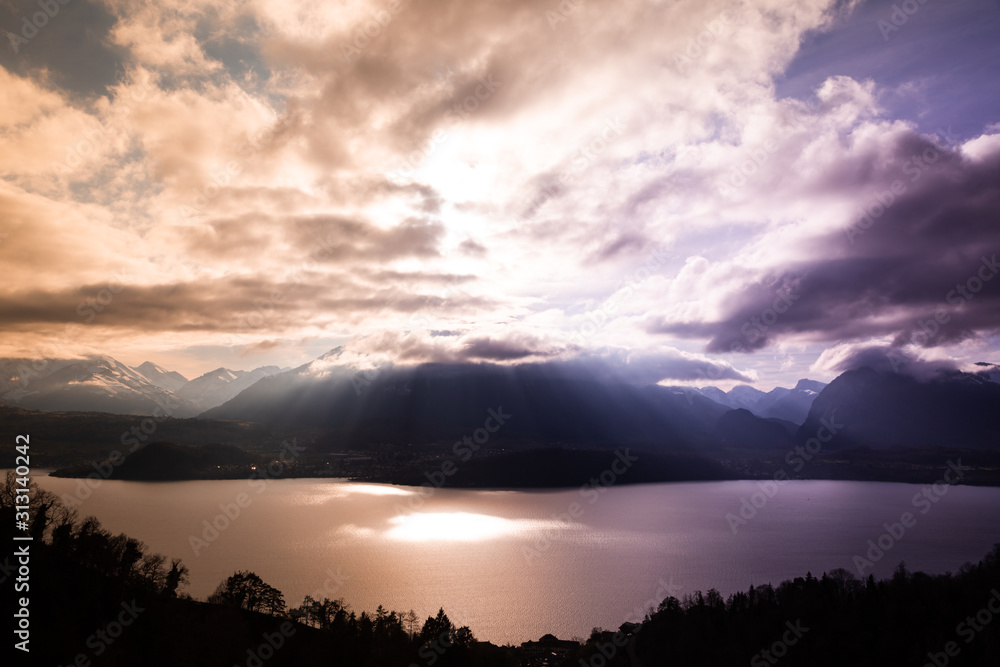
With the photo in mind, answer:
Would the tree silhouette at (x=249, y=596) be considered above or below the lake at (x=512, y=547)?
above

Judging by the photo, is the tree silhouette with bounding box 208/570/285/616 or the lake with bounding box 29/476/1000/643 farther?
the lake with bounding box 29/476/1000/643

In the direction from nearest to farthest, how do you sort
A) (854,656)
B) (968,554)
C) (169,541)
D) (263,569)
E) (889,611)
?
(854,656)
(889,611)
(263,569)
(169,541)
(968,554)

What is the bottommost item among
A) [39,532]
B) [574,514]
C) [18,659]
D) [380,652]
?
[574,514]

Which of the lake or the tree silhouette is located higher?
the tree silhouette

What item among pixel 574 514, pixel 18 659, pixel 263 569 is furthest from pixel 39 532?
pixel 574 514

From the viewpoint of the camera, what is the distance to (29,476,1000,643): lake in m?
87.6

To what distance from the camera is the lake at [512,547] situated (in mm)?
87625

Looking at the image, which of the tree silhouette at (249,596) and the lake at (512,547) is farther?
the lake at (512,547)

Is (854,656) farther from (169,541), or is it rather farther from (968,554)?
(169,541)

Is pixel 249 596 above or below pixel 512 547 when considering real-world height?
above

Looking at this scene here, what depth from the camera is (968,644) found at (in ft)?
203

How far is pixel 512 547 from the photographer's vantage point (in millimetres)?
129000

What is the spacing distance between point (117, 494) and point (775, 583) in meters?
215

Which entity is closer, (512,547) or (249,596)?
(249,596)
